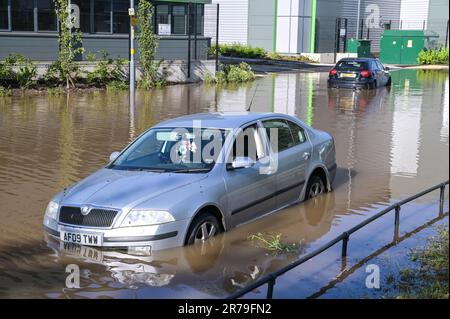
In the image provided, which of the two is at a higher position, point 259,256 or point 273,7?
point 273,7

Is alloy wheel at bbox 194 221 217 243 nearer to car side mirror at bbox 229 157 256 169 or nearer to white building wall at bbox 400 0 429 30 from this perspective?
car side mirror at bbox 229 157 256 169

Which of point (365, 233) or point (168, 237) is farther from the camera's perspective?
point (365, 233)

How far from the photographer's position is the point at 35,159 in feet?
40.2

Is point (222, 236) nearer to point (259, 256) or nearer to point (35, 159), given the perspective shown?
point (259, 256)

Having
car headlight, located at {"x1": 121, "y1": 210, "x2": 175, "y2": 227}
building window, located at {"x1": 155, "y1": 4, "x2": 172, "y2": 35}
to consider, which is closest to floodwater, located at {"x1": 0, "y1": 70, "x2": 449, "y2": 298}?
car headlight, located at {"x1": 121, "y1": 210, "x2": 175, "y2": 227}

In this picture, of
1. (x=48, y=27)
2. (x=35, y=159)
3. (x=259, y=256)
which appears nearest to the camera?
(x=259, y=256)

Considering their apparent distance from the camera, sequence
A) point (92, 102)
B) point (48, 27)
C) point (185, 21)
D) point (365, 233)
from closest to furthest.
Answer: point (365, 233) → point (92, 102) → point (48, 27) → point (185, 21)

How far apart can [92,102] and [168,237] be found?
1565 cm

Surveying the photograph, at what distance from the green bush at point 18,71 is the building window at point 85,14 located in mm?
3942

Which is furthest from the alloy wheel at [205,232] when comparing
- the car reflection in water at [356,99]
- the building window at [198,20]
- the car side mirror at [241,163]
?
the building window at [198,20]

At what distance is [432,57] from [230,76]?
23220 millimetres

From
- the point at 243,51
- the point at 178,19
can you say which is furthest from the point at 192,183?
the point at 243,51

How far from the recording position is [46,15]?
25.9 metres

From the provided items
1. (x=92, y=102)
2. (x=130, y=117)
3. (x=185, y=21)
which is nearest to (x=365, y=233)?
(x=130, y=117)
